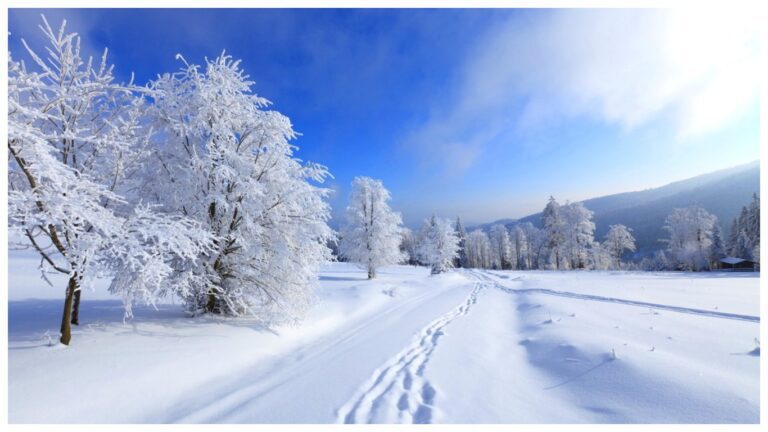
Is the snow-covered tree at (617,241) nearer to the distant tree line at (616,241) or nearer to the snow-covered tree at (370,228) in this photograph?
the distant tree line at (616,241)

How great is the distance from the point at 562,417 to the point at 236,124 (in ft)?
32.5

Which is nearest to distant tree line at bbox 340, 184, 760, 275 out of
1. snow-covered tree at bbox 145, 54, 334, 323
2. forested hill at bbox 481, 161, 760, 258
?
snow-covered tree at bbox 145, 54, 334, 323

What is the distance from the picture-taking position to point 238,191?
8.12m

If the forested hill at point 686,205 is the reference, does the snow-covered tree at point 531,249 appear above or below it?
below

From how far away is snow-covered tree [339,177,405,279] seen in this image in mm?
28188

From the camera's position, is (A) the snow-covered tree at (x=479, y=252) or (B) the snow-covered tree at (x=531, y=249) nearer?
(B) the snow-covered tree at (x=531, y=249)

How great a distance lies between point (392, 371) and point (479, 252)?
8932 centimetres

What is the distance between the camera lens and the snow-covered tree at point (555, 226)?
151 feet

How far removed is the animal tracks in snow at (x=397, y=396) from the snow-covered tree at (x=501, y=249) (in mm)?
78283

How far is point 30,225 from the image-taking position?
178 inches

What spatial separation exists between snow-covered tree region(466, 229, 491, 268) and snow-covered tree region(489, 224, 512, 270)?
1.78m

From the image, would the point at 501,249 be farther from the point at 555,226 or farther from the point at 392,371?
the point at 392,371

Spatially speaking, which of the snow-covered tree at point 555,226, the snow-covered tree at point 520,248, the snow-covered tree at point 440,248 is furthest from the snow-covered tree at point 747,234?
the snow-covered tree at point 520,248

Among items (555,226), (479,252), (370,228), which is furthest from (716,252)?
(479,252)
